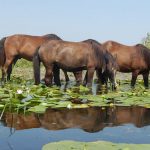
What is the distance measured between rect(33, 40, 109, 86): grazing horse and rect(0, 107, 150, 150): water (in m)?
5.03

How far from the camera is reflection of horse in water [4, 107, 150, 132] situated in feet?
17.4

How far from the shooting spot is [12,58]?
46.6ft

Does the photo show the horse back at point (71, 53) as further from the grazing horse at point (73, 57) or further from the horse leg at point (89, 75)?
the horse leg at point (89, 75)

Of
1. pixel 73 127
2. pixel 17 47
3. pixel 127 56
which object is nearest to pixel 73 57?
pixel 127 56

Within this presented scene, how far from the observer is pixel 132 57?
1377 cm

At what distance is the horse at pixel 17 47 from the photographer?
14102 millimetres

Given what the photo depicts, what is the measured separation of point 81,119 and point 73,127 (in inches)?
23.2

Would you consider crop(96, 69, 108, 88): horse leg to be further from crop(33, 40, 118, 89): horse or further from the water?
the water

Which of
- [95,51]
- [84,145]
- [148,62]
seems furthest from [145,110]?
[148,62]

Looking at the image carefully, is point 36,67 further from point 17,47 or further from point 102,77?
point 17,47

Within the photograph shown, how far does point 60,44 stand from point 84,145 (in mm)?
8165

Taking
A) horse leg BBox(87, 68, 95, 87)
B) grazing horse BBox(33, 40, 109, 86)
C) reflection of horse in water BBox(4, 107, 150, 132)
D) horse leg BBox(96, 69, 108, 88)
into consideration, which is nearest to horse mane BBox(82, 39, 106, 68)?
grazing horse BBox(33, 40, 109, 86)

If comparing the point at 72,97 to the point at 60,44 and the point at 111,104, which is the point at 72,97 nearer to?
the point at 111,104

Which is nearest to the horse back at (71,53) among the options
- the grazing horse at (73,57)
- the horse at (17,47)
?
the grazing horse at (73,57)
